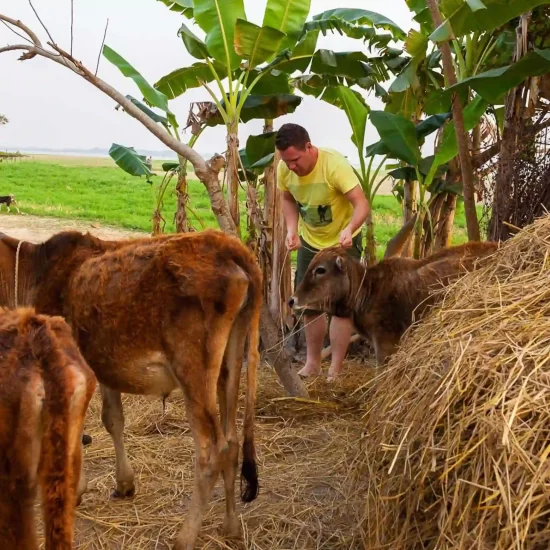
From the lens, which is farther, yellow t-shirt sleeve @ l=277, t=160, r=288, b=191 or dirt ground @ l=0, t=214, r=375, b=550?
yellow t-shirt sleeve @ l=277, t=160, r=288, b=191

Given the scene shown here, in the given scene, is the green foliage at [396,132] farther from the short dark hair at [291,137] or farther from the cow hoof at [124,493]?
the cow hoof at [124,493]

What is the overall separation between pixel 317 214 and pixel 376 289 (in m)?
1.26

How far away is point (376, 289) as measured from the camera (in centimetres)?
696

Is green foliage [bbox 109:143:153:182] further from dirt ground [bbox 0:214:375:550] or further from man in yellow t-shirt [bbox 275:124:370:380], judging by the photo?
dirt ground [bbox 0:214:375:550]

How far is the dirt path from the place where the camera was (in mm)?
18558

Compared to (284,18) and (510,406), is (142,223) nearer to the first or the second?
(284,18)

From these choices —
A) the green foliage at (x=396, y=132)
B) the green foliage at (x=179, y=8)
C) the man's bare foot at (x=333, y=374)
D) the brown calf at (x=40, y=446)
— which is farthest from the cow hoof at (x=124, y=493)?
the green foliage at (x=179, y=8)

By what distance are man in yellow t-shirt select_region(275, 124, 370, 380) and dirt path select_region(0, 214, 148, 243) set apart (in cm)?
1090

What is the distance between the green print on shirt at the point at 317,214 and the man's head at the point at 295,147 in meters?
0.49

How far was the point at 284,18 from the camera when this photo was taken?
27.3ft

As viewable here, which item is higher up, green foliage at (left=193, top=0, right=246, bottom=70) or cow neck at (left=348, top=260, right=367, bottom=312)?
green foliage at (left=193, top=0, right=246, bottom=70)

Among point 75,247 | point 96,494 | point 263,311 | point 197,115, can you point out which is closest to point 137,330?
point 75,247

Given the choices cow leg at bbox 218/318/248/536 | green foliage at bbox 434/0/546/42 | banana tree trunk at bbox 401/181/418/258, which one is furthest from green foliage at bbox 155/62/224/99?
cow leg at bbox 218/318/248/536

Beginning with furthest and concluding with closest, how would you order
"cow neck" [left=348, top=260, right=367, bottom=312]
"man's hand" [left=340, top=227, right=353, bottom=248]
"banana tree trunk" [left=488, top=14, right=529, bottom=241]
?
"banana tree trunk" [left=488, top=14, right=529, bottom=241], "cow neck" [left=348, top=260, right=367, bottom=312], "man's hand" [left=340, top=227, right=353, bottom=248]
